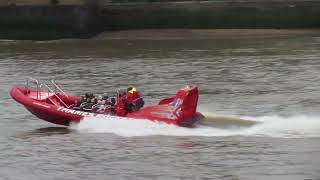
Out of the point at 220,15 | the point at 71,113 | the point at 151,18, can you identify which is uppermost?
the point at 71,113

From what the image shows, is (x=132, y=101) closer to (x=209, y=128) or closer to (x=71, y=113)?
(x=71, y=113)

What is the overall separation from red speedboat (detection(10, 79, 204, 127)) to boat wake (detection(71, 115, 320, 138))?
0.16 meters

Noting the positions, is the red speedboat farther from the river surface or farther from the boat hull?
the river surface

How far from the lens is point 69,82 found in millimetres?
27328

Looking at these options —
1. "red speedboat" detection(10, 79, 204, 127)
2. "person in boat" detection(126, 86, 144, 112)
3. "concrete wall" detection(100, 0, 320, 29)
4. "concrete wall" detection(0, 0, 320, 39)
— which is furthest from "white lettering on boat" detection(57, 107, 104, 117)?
"concrete wall" detection(100, 0, 320, 29)

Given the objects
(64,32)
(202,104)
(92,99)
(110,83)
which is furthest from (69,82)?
(64,32)

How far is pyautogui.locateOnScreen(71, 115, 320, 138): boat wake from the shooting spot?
1591 centimetres

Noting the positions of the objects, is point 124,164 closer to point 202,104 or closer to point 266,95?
point 202,104

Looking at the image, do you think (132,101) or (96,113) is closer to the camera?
(132,101)

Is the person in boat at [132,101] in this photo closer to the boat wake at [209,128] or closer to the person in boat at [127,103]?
the person in boat at [127,103]

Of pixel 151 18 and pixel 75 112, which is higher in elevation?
pixel 75 112

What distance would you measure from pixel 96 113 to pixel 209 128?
268 cm

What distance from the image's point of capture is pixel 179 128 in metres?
16.3

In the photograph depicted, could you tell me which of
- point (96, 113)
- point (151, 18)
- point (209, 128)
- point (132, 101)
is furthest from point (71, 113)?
point (151, 18)
